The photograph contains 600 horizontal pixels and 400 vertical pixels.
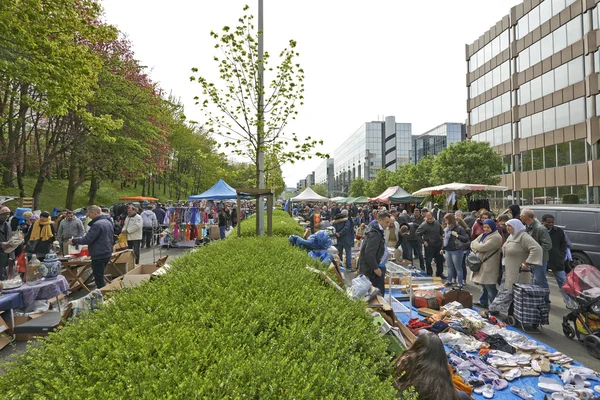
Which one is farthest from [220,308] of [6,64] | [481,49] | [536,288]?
[481,49]

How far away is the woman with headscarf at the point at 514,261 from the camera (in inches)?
253

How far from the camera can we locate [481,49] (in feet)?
150

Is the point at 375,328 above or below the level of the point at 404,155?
below

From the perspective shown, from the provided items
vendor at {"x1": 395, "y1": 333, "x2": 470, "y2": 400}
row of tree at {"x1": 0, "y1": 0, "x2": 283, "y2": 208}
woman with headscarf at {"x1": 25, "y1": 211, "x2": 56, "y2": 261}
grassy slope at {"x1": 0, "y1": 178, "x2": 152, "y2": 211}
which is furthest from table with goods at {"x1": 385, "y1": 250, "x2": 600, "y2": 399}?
grassy slope at {"x1": 0, "y1": 178, "x2": 152, "y2": 211}

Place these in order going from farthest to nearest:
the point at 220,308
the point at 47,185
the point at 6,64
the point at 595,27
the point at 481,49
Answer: the point at 481,49
the point at 47,185
the point at 595,27
the point at 6,64
the point at 220,308

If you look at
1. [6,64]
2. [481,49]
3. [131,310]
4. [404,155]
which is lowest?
[131,310]

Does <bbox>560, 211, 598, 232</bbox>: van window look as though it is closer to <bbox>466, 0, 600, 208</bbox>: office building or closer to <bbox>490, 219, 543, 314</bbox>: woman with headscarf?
<bbox>490, 219, 543, 314</bbox>: woman with headscarf

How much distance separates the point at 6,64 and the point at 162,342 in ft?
42.4

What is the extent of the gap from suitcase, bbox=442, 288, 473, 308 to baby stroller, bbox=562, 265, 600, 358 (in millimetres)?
1571


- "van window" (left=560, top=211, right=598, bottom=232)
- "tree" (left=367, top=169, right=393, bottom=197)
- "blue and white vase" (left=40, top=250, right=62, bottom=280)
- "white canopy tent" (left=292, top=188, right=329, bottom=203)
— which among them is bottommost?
"blue and white vase" (left=40, top=250, right=62, bottom=280)

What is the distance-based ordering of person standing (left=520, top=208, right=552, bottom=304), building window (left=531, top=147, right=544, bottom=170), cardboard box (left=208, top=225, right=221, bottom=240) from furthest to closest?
building window (left=531, top=147, right=544, bottom=170) → cardboard box (left=208, top=225, right=221, bottom=240) → person standing (left=520, top=208, right=552, bottom=304)

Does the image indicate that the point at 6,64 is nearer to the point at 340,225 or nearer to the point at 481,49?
the point at 340,225

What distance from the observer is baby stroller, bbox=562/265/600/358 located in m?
5.02

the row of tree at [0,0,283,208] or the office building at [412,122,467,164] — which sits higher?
the office building at [412,122,467,164]
